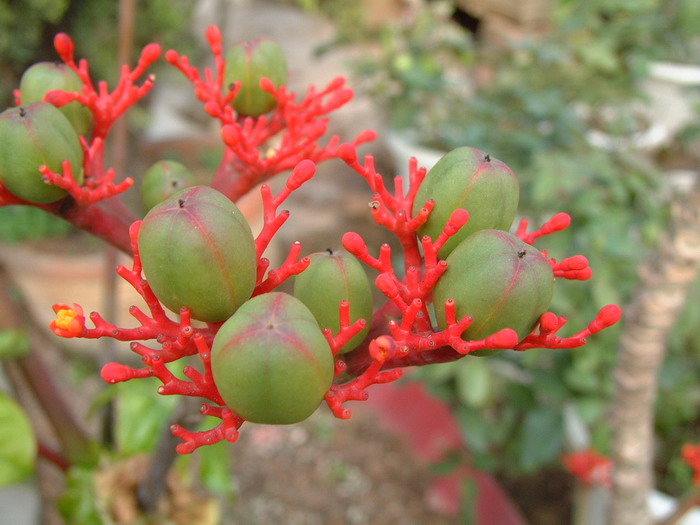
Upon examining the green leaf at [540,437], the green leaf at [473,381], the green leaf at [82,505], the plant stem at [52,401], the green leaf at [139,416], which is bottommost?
the green leaf at [540,437]

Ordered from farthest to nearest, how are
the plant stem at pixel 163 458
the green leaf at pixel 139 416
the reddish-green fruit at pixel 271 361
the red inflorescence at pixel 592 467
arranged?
1. the red inflorescence at pixel 592 467
2. the green leaf at pixel 139 416
3. the plant stem at pixel 163 458
4. the reddish-green fruit at pixel 271 361

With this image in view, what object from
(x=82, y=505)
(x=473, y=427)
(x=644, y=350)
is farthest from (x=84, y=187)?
(x=473, y=427)

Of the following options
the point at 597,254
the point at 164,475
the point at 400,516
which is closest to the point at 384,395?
the point at 400,516

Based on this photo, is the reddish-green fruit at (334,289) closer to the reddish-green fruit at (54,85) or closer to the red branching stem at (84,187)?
the red branching stem at (84,187)

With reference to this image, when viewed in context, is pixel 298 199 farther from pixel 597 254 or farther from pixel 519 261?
pixel 519 261

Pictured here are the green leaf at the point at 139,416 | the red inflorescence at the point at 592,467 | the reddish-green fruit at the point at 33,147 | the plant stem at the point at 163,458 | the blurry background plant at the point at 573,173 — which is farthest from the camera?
the blurry background plant at the point at 573,173

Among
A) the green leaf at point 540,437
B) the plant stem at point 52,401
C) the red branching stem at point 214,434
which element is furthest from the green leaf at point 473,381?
the red branching stem at point 214,434
